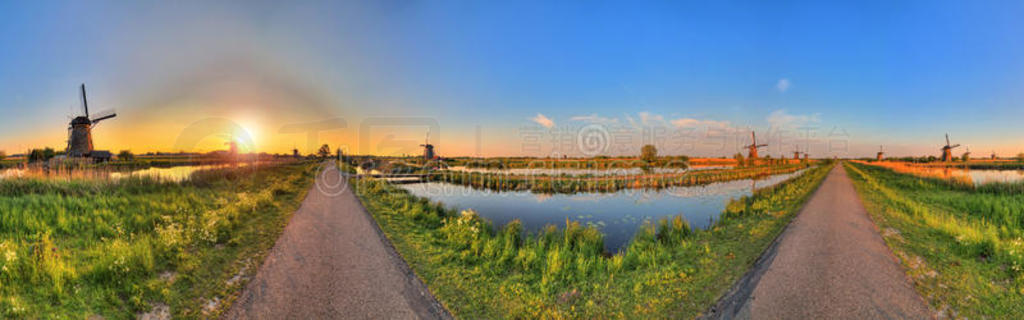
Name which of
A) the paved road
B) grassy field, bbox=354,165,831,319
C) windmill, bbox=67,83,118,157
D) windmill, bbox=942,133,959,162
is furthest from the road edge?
windmill, bbox=942,133,959,162

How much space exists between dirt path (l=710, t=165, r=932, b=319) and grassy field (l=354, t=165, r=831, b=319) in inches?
16.1

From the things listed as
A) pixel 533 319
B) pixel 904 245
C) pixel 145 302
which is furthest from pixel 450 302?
pixel 904 245

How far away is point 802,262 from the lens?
282 inches

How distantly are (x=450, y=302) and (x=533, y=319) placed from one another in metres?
1.53

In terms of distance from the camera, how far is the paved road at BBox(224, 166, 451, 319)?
516 cm

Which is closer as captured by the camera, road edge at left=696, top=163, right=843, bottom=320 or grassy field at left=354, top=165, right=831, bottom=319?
road edge at left=696, top=163, right=843, bottom=320

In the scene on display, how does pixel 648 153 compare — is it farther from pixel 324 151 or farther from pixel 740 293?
pixel 324 151

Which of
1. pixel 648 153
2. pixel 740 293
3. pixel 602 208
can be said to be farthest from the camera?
pixel 648 153

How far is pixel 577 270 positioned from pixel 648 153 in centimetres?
7442

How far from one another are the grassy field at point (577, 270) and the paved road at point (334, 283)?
0.46m

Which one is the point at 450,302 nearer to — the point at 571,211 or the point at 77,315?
the point at 77,315

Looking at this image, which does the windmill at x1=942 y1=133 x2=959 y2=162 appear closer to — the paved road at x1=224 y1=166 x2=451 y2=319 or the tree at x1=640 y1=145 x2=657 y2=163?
the tree at x1=640 y1=145 x2=657 y2=163

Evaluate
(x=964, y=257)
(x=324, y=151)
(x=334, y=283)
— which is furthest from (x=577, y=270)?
(x=324, y=151)

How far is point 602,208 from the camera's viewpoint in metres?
17.8
